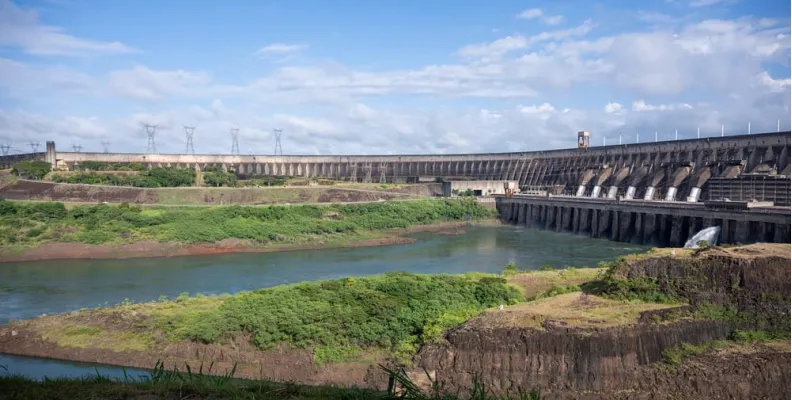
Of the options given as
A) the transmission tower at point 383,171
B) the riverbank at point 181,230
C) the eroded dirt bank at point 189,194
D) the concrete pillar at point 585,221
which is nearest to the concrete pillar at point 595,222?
the concrete pillar at point 585,221

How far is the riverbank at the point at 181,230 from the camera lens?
47938 millimetres

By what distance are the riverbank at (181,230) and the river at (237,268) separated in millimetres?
2200

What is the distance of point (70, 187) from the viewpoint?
64.5 meters

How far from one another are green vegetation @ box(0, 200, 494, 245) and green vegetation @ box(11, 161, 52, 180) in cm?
1667

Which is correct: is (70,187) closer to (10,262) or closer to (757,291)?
(10,262)

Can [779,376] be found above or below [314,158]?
below

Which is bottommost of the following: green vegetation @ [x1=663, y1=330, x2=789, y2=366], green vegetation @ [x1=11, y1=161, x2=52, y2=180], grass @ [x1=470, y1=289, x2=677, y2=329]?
green vegetation @ [x1=663, y1=330, x2=789, y2=366]

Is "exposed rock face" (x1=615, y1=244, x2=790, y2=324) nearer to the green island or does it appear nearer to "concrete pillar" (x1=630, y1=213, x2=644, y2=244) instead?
the green island

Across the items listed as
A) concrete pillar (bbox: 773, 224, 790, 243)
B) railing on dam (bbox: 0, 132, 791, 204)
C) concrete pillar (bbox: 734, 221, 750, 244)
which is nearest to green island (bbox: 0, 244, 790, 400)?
concrete pillar (bbox: 773, 224, 790, 243)

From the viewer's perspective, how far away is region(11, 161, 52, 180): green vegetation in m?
72.0

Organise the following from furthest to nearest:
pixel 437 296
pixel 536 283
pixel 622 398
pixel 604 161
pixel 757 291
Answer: pixel 604 161 → pixel 536 283 → pixel 437 296 → pixel 757 291 → pixel 622 398

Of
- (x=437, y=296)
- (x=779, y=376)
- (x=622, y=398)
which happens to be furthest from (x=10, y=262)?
(x=779, y=376)

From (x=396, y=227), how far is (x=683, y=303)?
44040 mm

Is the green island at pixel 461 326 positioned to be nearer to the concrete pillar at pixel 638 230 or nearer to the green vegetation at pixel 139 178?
the concrete pillar at pixel 638 230
